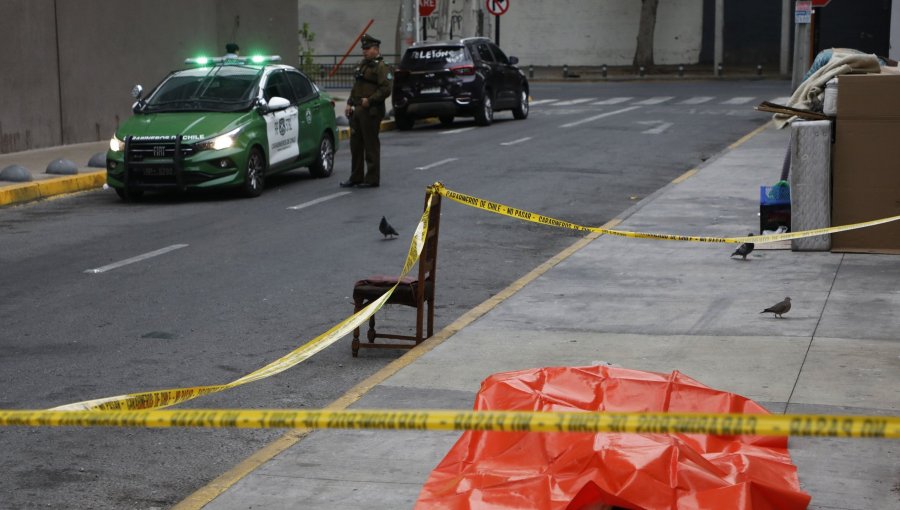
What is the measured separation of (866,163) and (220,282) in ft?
19.3

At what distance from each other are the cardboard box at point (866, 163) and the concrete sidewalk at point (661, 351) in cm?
24

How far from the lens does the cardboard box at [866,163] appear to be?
11422mm

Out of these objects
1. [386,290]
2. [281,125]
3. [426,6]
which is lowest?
[386,290]

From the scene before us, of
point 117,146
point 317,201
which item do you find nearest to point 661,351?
point 317,201

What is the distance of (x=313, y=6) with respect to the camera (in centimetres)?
5912

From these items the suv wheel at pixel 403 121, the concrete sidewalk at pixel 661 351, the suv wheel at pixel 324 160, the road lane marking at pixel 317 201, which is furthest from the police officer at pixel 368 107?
the suv wheel at pixel 403 121

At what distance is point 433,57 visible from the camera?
91.2ft

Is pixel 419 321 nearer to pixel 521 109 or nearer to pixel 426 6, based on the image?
pixel 521 109

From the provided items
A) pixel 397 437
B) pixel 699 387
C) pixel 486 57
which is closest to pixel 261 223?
pixel 397 437

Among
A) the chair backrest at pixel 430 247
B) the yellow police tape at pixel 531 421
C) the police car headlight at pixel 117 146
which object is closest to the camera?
the yellow police tape at pixel 531 421

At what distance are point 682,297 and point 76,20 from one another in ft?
53.8

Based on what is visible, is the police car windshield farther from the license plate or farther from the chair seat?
the chair seat

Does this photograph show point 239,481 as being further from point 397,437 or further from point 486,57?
point 486,57

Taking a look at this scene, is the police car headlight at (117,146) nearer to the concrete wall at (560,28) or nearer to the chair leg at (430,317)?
the chair leg at (430,317)
